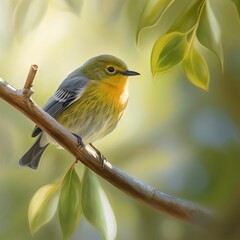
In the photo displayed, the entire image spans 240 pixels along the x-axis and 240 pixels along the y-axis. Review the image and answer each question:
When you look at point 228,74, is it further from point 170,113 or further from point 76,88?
point 76,88

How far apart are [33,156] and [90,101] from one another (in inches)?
4.7

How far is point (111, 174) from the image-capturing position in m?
0.71

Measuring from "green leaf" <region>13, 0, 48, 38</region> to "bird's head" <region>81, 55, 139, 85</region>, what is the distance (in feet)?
0.33

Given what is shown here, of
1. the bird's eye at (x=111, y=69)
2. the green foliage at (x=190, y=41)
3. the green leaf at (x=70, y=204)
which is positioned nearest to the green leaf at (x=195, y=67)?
the green foliage at (x=190, y=41)

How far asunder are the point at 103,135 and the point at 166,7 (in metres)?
0.21

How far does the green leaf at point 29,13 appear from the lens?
78 cm

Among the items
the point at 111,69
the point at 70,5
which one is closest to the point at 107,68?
the point at 111,69

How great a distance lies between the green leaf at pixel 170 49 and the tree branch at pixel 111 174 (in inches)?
6.1

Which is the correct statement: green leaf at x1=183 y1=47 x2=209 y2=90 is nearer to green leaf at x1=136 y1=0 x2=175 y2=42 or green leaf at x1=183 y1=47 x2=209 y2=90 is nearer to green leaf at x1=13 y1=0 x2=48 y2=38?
green leaf at x1=136 y1=0 x2=175 y2=42

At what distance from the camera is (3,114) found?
0.78 meters

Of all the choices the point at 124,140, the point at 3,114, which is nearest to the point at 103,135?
the point at 124,140

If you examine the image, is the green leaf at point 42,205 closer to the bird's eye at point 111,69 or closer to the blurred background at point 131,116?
the blurred background at point 131,116

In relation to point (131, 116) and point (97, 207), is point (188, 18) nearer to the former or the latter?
point (131, 116)

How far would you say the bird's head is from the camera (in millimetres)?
770
